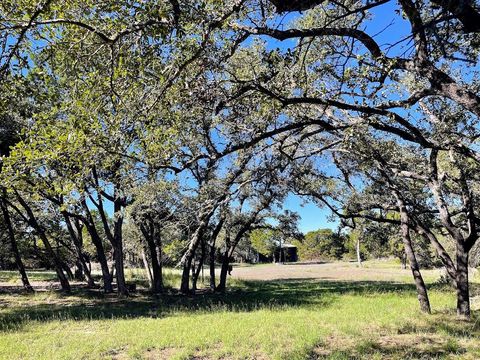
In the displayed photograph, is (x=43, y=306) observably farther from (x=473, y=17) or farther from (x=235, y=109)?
(x=473, y=17)

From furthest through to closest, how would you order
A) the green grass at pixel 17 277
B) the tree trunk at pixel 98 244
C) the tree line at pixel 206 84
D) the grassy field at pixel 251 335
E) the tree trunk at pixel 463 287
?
the green grass at pixel 17 277 → the tree trunk at pixel 98 244 → the tree trunk at pixel 463 287 → the grassy field at pixel 251 335 → the tree line at pixel 206 84

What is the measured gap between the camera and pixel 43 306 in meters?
16.9

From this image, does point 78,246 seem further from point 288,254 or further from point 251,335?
point 288,254

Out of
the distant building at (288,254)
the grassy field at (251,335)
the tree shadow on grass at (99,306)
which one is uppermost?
the grassy field at (251,335)

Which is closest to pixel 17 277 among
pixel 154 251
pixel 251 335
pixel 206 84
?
pixel 154 251

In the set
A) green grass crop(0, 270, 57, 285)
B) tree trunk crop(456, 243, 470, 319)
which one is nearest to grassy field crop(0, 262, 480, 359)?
tree trunk crop(456, 243, 470, 319)

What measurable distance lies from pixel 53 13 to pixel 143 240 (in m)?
21.7

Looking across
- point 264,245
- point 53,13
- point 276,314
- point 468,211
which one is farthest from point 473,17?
point 264,245

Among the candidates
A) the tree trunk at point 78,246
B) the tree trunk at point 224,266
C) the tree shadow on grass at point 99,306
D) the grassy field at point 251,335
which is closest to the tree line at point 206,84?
the grassy field at point 251,335

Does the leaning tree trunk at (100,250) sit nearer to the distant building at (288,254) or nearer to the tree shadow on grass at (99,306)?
the tree shadow on grass at (99,306)

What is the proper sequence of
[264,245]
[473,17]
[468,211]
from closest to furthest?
[473,17], [468,211], [264,245]

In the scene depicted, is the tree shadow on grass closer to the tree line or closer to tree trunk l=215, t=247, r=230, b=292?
tree trunk l=215, t=247, r=230, b=292

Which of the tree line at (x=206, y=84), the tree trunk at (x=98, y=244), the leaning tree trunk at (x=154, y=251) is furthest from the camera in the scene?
the leaning tree trunk at (x=154, y=251)

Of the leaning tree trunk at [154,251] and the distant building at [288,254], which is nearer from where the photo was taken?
the leaning tree trunk at [154,251]
